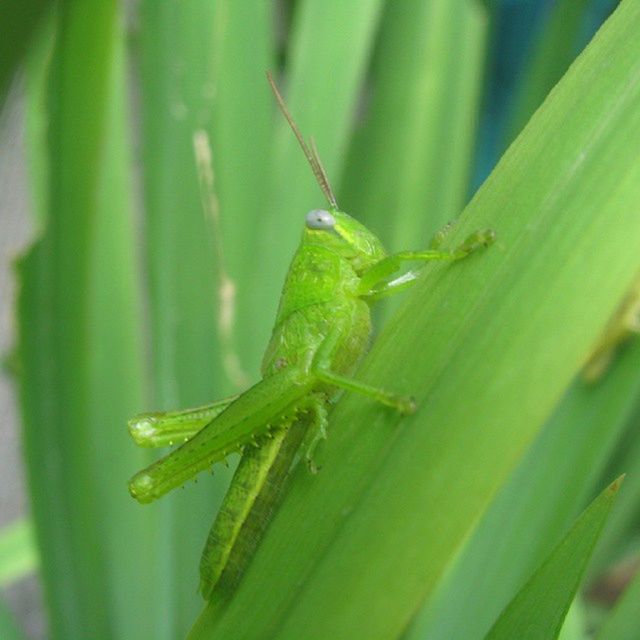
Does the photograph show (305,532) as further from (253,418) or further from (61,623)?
(61,623)

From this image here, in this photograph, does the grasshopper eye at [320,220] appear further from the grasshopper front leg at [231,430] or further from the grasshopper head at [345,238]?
the grasshopper front leg at [231,430]

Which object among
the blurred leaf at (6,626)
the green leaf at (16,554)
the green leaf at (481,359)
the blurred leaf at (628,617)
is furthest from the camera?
the green leaf at (16,554)

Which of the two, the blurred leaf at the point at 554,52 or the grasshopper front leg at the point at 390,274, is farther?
the blurred leaf at the point at 554,52

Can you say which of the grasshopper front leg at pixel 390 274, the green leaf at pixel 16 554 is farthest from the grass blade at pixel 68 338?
the green leaf at pixel 16 554

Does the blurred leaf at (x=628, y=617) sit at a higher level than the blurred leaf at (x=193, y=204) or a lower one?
lower

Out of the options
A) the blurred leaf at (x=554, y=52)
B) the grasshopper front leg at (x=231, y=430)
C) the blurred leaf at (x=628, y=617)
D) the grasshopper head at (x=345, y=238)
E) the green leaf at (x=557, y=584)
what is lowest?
the blurred leaf at (x=628, y=617)

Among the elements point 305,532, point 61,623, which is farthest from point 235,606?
point 61,623

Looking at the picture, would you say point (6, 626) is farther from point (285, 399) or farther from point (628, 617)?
point (628, 617)

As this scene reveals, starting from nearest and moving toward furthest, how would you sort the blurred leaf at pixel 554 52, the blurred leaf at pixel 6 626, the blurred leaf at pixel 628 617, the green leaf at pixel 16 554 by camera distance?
1. the blurred leaf at pixel 628 617
2. the blurred leaf at pixel 6 626
3. the blurred leaf at pixel 554 52
4. the green leaf at pixel 16 554
